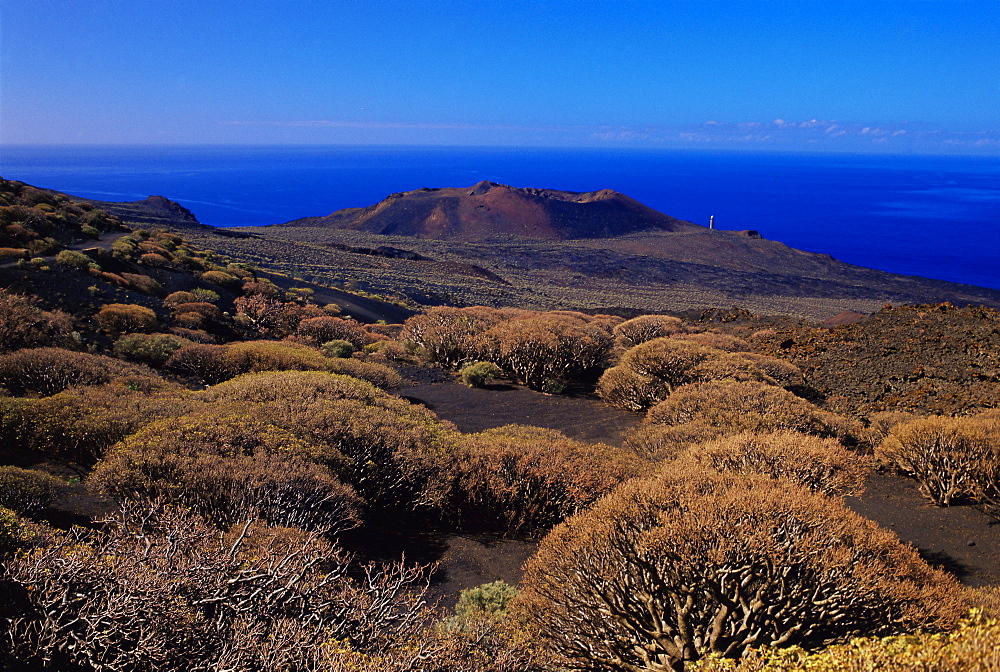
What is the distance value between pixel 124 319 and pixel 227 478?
31.7 feet

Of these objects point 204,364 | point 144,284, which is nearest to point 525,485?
point 204,364

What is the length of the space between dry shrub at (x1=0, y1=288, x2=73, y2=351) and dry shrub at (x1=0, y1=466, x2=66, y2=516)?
499 cm

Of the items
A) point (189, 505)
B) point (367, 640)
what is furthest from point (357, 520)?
point (367, 640)

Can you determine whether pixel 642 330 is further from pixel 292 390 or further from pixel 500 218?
pixel 500 218

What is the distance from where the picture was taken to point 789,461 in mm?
5273

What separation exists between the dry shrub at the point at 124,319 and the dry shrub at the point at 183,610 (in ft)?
33.7

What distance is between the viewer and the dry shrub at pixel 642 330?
13445 mm

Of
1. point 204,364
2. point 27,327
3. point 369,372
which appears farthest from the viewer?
point 369,372

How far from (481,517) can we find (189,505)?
252cm

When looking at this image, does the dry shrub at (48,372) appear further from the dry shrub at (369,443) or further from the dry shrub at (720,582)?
the dry shrub at (720,582)

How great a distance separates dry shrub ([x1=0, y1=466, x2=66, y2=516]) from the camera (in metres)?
4.10

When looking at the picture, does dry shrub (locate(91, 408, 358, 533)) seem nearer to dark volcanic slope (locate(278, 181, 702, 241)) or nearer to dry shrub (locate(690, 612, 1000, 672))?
dry shrub (locate(690, 612, 1000, 672))

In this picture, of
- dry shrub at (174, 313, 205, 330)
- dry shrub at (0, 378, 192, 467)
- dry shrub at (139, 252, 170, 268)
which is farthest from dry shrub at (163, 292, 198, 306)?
dry shrub at (0, 378, 192, 467)

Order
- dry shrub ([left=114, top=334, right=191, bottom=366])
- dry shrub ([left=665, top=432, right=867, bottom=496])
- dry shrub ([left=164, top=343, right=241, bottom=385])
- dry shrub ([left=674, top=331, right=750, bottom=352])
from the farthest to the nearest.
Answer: dry shrub ([left=674, top=331, right=750, bottom=352]) → dry shrub ([left=114, top=334, right=191, bottom=366]) → dry shrub ([left=164, top=343, right=241, bottom=385]) → dry shrub ([left=665, top=432, right=867, bottom=496])
